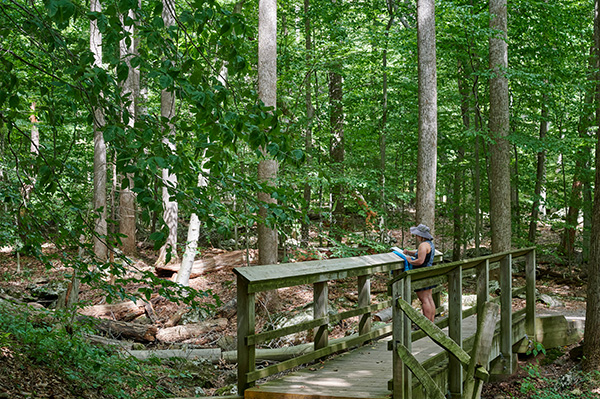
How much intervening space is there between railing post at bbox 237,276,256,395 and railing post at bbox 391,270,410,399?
132 cm

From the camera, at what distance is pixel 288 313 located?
11133mm

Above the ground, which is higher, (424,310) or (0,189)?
(0,189)

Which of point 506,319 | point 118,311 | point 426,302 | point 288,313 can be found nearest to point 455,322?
point 426,302

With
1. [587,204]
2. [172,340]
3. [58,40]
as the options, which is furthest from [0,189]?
[587,204]

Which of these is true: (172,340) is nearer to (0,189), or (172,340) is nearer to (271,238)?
(271,238)

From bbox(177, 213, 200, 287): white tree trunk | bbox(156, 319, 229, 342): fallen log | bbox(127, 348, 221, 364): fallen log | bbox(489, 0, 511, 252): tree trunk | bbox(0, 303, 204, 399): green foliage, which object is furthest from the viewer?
bbox(489, 0, 511, 252): tree trunk

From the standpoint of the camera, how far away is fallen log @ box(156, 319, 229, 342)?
10.7 meters

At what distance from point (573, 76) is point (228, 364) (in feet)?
40.0

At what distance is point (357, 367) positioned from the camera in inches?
227

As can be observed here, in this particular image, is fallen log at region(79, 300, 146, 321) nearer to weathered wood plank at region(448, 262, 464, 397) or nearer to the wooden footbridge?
the wooden footbridge

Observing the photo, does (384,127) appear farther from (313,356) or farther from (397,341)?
(397,341)

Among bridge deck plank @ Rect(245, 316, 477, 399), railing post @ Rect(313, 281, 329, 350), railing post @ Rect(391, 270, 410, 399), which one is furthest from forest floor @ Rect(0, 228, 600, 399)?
railing post @ Rect(391, 270, 410, 399)

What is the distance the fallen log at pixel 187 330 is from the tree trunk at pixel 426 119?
536cm

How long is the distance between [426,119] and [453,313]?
680 centimetres
